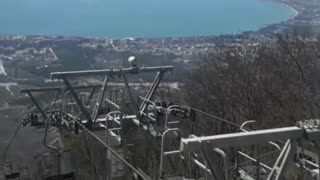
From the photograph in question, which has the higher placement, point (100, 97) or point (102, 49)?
point (100, 97)

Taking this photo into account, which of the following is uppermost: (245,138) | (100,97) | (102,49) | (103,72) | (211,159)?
(245,138)

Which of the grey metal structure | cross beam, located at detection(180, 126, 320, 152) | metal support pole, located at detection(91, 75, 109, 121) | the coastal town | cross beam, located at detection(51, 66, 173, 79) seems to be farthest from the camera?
the coastal town

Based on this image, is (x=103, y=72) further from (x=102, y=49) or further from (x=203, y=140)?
(x=102, y=49)

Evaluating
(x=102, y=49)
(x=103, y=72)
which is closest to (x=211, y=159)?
(x=103, y=72)

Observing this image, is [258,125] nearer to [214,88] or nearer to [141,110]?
[214,88]

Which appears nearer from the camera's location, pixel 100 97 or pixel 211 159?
pixel 211 159

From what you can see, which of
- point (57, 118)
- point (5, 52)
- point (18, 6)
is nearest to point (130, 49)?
point (5, 52)

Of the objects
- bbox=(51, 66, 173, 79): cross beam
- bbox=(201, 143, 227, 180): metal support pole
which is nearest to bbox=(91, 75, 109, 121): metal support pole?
bbox=(51, 66, 173, 79): cross beam

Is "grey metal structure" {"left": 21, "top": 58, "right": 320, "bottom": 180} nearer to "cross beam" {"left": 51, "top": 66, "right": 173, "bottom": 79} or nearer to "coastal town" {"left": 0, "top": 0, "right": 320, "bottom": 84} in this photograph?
"cross beam" {"left": 51, "top": 66, "right": 173, "bottom": 79}
